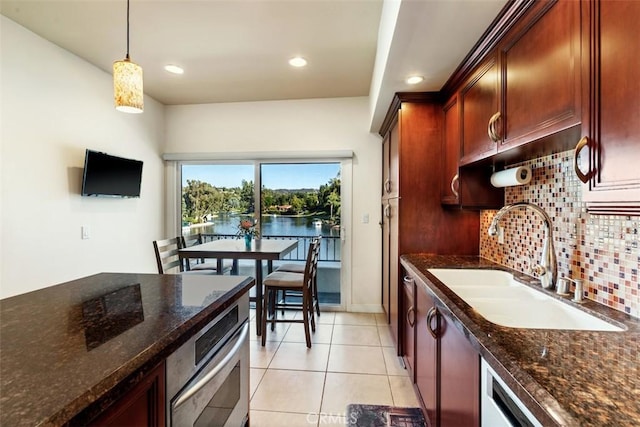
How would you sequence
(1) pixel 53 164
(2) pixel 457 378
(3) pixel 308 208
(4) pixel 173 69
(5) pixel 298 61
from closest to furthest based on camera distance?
1. (2) pixel 457 378
2. (1) pixel 53 164
3. (5) pixel 298 61
4. (4) pixel 173 69
5. (3) pixel 308 208

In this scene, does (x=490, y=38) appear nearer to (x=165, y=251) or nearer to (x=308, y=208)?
(x=308, y=208)

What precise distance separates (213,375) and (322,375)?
1.52 metres

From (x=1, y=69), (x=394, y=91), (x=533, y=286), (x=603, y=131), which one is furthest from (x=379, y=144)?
(x=1, y=69)

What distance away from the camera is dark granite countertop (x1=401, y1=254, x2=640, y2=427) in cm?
59

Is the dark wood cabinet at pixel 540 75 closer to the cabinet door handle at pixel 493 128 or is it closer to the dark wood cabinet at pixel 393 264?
the cabinet door handle at pixel 493 128

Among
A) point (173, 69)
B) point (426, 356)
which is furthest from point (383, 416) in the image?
point (173, 69)

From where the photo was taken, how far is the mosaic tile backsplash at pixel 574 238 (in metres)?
1.11

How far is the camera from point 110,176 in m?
3.08

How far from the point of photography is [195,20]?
2.25 meters

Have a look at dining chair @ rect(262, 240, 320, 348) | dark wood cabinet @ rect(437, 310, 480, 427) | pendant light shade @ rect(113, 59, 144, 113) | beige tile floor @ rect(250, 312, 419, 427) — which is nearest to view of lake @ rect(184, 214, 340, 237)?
dining chair @ rect(262, 240, 320, 348)

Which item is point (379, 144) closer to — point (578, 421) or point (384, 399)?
point (384, 399)

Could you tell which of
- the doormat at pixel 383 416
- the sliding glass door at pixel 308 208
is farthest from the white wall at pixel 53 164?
the doormat at pixel 383 416

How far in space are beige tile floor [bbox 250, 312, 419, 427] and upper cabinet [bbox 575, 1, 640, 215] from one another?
1.81 metres

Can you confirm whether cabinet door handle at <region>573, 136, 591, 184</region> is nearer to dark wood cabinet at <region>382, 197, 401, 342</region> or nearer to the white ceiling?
the white ceiling
